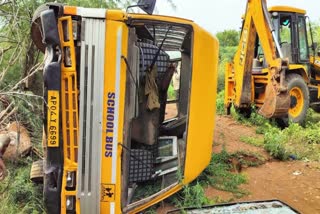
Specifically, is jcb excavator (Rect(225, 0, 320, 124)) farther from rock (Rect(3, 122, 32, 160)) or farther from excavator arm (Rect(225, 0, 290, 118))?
rock (Rect(3, 122, 32, 160))

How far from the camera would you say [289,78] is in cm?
913

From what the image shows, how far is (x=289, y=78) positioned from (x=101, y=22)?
6.56 meters

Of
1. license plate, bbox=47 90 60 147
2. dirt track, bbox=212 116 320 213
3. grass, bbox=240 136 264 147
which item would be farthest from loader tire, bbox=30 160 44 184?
grass, bbox=240 136 264 147

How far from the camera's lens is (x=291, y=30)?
9.63 m

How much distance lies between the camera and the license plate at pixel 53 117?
11.6 ft

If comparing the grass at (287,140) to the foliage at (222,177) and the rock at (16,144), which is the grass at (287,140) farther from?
the rock at (16,144)

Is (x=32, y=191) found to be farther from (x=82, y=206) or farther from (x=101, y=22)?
(x=101, y=22)

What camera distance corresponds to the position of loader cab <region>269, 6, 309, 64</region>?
9.50 meters

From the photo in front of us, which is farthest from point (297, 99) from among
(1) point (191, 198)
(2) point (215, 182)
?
(1) point (191, 198)

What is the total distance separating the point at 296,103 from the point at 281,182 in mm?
3921

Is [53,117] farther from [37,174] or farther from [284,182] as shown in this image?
[284,182]

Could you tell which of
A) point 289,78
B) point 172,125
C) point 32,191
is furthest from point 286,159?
point 32,191

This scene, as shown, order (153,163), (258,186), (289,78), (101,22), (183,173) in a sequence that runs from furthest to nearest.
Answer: (289,78), (258,186), (153,163), (183,173), (101,22)

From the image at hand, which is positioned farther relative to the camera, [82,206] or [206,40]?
[206,40]
